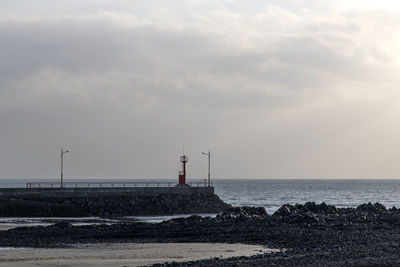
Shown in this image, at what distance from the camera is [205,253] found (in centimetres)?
3306

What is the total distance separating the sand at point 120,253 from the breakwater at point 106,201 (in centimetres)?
3042

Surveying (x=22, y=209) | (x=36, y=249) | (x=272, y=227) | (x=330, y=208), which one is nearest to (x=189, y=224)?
(x=272, y=227)

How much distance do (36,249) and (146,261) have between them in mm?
7858

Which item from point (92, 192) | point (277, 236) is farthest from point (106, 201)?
point (277, 236)

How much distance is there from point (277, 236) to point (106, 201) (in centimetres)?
3282

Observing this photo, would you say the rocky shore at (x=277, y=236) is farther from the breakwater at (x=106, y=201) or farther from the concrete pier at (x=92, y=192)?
the concrete pier at (x=92, y=192)

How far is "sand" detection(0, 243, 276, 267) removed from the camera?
1173 inches

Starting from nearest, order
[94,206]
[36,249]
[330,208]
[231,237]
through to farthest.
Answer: [36,249] < [231,237] < [330,208] < [94,206]

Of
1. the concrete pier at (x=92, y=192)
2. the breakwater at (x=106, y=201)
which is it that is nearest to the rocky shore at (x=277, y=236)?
the breakwater at (x=106, y=201)

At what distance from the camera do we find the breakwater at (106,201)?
219 ft

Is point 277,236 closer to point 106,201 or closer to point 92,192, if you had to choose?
point 106,201

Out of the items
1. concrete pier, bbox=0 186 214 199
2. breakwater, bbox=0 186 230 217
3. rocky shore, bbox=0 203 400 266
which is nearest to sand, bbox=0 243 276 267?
rocky shore, bbox=0 203 400 266

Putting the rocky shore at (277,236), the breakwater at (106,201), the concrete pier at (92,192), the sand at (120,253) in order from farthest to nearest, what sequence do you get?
1. the concrete pier at (92,192)
2. the breakwater at (106,201)
3. the sand at (120,253)
4. the rocky shore at (277,236)

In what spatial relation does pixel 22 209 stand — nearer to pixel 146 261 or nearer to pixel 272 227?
pixel 272 227
